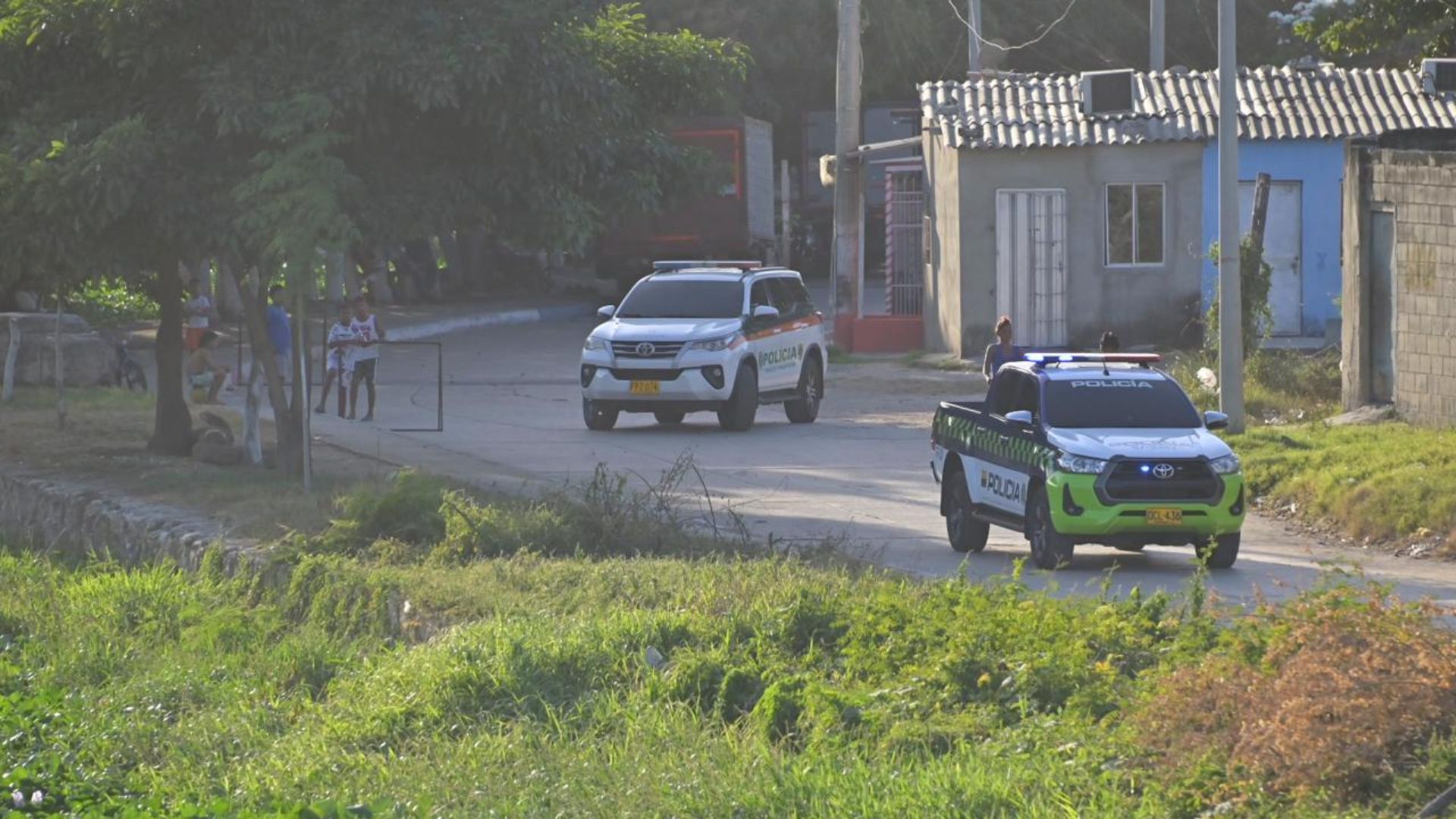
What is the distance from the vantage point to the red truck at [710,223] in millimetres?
44844

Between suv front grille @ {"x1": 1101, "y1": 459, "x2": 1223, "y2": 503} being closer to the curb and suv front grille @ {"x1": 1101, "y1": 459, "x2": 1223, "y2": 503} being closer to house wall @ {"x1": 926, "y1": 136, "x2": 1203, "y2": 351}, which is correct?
house wall @ {"x1": 926, "y1": 136, "x2": 1203, "y2": 351}

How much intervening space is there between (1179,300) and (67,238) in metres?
20.0

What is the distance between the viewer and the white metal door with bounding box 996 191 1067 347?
32.8 meters

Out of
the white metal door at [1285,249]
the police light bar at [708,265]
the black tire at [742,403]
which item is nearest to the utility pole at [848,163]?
the white metal door at [1285,249]

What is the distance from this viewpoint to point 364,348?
84.0 ft

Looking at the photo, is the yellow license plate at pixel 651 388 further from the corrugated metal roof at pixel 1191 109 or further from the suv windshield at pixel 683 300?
the corrugated metal roof at pixel 1191 109

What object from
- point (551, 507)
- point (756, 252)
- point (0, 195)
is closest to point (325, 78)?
point (0, 195)

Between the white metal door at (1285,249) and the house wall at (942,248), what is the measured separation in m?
4.43

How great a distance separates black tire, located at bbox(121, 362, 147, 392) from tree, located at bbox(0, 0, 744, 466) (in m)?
10.6

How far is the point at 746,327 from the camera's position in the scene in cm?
2494

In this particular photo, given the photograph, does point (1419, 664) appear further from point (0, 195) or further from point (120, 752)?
point (0, 195)

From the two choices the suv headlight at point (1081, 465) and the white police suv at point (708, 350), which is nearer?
the suv headlight at point (1081, 465)

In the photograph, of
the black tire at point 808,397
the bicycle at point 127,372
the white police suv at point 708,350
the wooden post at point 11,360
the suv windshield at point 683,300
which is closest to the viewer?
the white police suv at point 708,350

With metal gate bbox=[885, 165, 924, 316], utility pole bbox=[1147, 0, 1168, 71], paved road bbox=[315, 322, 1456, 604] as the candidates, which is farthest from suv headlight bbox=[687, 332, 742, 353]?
utility pole bbox=[1147, 0, 1168, 71]
